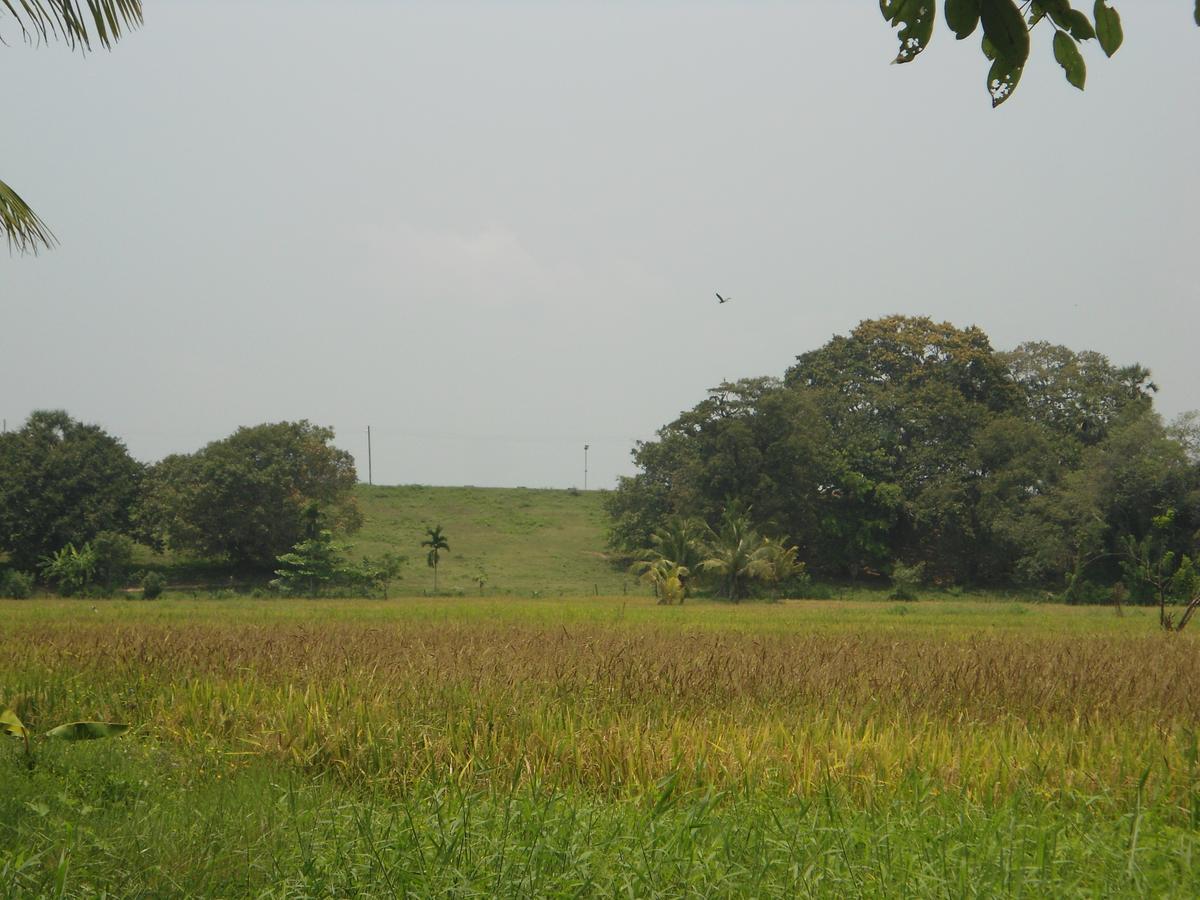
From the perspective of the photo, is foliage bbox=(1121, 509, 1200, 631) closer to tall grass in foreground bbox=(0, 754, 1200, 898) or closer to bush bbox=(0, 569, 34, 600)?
tall grass in foreground bbox=(0, 754, 1200, 898)

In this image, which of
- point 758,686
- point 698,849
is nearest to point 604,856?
point 698,849

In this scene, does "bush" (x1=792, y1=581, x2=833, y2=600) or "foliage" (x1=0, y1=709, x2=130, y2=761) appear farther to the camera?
"bush" (x1=792, y1=581, x2=833, y2=600)

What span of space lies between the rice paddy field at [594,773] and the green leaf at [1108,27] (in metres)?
2.92

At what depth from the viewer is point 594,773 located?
6.14 m

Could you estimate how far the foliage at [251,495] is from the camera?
1610 inches

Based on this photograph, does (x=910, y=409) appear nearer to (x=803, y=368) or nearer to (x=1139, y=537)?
(x=803, y=368)

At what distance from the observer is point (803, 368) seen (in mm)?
50750

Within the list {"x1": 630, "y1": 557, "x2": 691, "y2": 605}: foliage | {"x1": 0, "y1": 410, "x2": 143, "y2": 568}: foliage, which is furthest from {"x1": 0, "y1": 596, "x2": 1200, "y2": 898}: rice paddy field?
{"x1": 0, "y1": 410, "x2": 143, "y2": 568}: foliage

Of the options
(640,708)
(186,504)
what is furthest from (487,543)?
(640,708)

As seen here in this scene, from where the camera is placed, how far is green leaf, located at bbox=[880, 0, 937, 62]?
228cm

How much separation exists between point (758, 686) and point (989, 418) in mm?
40092

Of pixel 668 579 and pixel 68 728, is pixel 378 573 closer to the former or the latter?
pixel 668 579

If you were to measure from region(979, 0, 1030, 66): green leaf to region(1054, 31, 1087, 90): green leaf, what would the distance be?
85 millimetres

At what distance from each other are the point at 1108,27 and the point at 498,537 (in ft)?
180
